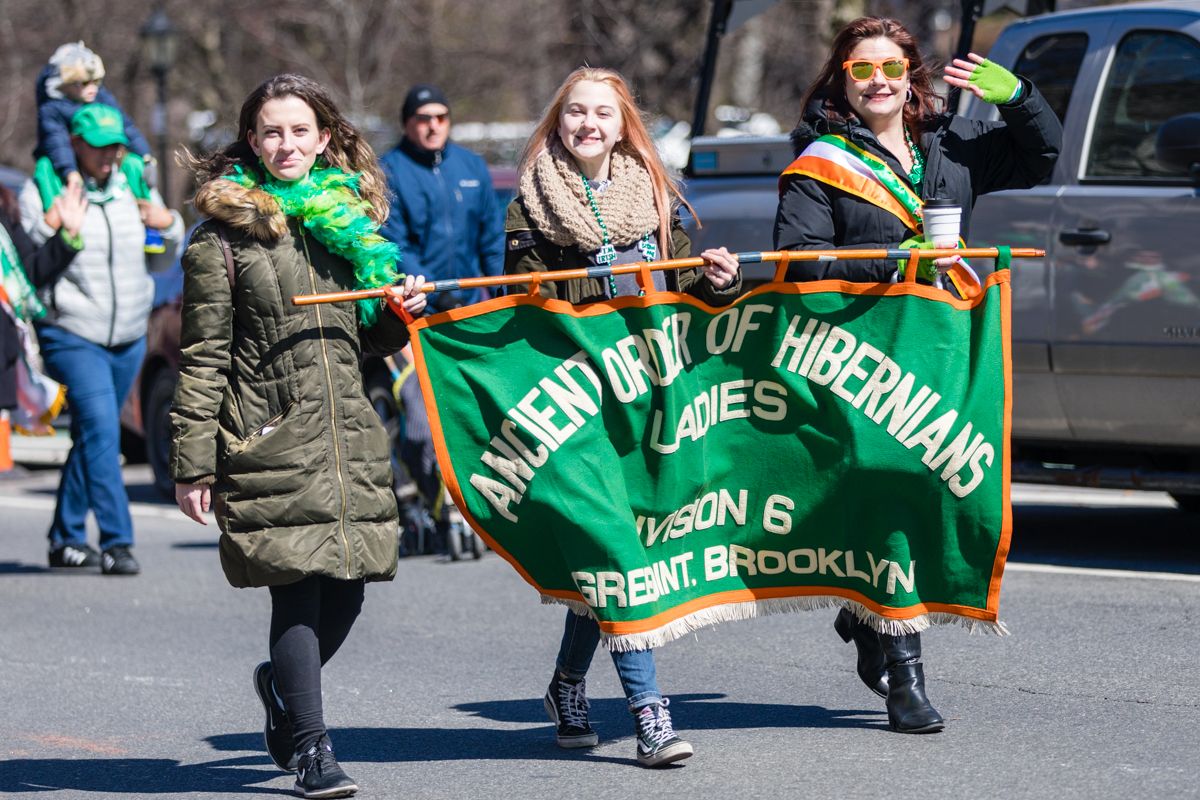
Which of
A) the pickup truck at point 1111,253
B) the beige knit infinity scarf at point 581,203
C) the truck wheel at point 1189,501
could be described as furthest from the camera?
the truck wheel at point 1189,501

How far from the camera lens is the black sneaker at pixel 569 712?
207 inches

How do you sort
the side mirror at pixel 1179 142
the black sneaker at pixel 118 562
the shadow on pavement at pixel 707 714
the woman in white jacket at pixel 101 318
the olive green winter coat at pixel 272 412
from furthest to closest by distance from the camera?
the black sneaker at pixel 118 562
the woman in white jacket at pixel 101 318
the side mirror at pixel 1179 142
the shadow on pavement at pixel 707 714
the olive green winter coat at pixel 272 412

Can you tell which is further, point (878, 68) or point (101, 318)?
point (101, 318)

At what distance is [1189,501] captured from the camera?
9.05 metres

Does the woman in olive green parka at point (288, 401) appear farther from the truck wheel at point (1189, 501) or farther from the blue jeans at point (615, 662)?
the truck wheel at point (1189, 501)

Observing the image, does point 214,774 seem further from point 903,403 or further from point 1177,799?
point 1177,799

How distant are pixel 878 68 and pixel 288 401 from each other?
183 cm

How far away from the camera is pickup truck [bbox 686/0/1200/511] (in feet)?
24.1

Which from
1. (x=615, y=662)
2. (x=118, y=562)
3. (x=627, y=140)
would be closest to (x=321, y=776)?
(x=615, y=662)

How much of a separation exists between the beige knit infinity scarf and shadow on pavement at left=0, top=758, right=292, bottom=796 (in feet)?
5.37

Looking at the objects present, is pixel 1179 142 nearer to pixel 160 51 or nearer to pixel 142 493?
pixel 142 493

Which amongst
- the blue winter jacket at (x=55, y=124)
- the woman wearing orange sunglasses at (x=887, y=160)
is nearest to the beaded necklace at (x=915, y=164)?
the woman wearing orange sunglasses at (x=887, y=160)

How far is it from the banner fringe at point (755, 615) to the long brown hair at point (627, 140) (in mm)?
971

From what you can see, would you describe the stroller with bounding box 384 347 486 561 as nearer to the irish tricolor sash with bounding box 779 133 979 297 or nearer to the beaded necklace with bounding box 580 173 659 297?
the beaded necklace with bounding box 580 173 659 297
